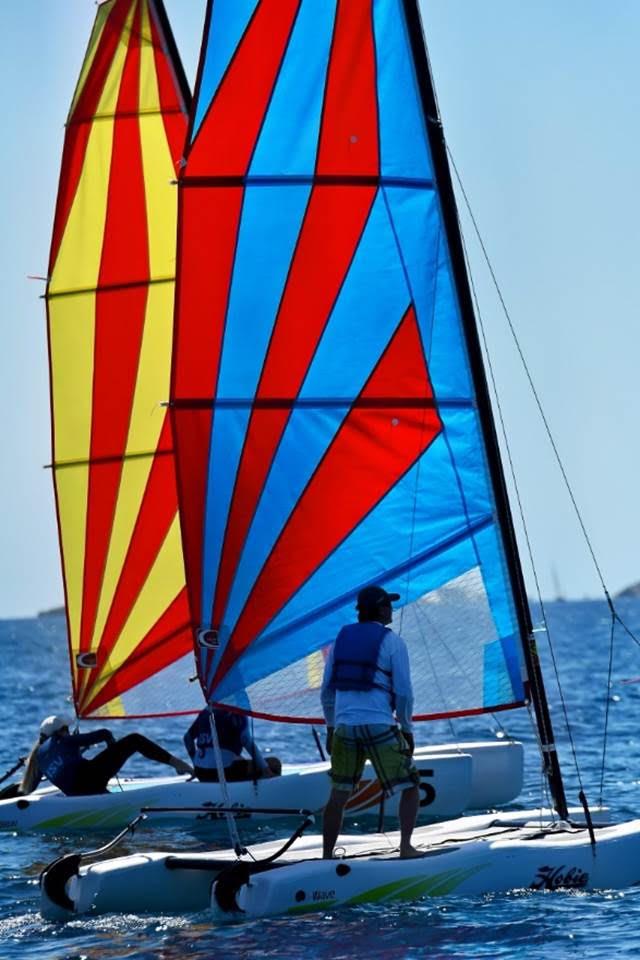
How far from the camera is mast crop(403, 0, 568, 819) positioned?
1091 cm

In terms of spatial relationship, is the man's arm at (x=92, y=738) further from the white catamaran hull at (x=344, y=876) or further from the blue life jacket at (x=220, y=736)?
the white catamaran hull at (x=344, y=876)

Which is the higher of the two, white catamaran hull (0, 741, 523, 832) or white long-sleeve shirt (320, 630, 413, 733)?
white long-sleeve shirt (320, 630, 413, 733)

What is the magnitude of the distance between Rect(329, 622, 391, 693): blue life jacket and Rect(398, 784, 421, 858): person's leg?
554 millimetres

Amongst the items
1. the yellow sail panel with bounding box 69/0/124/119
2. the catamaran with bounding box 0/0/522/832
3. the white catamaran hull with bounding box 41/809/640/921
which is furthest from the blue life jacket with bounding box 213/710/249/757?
the yellow sail panel with bounding box 69/0/124/119

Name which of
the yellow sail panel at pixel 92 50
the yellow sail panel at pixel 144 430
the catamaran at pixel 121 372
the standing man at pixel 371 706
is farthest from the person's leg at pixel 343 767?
the yellow sail panel at pixel 92 50

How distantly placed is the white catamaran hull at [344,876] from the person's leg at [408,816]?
9 cm

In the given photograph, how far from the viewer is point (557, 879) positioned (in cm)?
992

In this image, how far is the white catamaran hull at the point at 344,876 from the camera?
377 inches

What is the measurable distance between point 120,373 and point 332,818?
687 cm

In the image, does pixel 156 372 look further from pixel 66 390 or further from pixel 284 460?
pixel 284 460

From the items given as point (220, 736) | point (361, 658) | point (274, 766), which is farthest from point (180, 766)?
point (361, 658)

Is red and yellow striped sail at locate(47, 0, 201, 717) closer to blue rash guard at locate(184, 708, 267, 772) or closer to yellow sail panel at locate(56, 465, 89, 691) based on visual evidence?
yellow sail panel at locate(56, 465, 89, 691)

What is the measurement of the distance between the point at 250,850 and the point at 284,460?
7.38ft

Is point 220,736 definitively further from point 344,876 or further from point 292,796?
point 344,876
